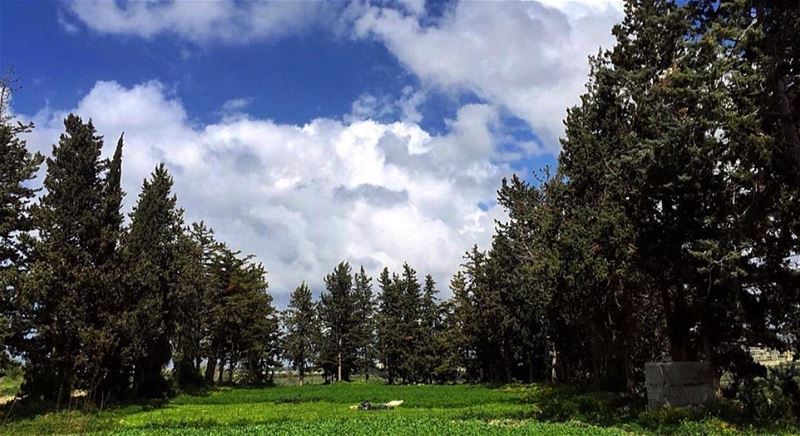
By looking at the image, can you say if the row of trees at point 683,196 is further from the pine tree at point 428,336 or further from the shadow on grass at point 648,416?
the pine tree at point 428,336

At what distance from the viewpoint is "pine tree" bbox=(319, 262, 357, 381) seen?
74375 millimetres

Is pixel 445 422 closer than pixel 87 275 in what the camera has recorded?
Yes

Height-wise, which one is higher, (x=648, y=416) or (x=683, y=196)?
(x=683, y=196)

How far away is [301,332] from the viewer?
247 ft

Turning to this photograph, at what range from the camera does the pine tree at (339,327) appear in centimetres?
7438

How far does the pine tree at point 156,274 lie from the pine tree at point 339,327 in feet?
112

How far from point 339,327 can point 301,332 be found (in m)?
4.92

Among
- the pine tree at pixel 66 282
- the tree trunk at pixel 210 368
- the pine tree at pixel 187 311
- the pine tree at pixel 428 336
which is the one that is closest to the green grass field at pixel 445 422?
the pine tree at pixel 66 282

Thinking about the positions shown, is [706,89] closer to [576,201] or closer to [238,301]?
[576,201]

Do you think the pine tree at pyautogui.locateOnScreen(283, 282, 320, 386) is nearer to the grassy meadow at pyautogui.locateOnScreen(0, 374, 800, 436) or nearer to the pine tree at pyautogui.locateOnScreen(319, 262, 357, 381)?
the pine tree at pyautogui.locateOnScreen(319, 262, 357, 381)

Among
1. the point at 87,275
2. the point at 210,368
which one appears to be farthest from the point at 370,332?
the point at 87,275

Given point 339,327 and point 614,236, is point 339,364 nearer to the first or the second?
point 339,327

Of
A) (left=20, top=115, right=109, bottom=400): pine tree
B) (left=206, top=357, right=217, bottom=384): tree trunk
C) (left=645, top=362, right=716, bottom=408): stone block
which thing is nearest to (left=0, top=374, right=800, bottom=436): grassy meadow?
(left=645, top=362, right=716, bottom=408): stone block

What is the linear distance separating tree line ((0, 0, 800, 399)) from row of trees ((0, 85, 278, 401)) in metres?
0.09
